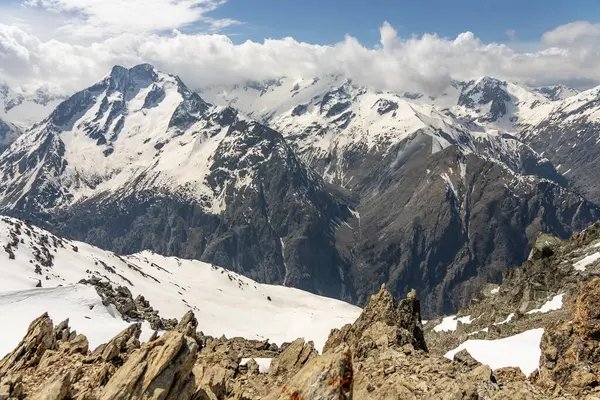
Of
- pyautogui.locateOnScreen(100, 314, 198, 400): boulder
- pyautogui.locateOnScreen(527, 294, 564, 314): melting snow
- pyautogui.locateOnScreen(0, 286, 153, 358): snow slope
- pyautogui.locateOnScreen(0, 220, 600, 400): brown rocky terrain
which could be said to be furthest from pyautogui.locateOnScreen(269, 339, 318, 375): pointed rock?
pyautogui.locateOnScreen(527, 294, 564, 314): melting snow

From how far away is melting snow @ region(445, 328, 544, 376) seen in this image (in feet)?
144

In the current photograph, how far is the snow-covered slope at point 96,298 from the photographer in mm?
61938

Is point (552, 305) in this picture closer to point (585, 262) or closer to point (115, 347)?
point (585, 262)

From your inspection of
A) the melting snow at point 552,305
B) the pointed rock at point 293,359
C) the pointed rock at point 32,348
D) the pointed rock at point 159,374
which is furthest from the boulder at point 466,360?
the melting snow at point 552,305

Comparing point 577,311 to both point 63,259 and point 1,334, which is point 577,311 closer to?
point 1,334

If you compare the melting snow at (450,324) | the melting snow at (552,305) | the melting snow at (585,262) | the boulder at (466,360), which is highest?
the melting snow at (585,262)

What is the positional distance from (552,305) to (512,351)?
17438 millimetres

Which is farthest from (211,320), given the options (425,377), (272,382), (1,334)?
(425,377)

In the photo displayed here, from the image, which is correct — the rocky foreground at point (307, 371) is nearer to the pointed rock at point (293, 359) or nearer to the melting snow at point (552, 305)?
the pointed rock at point (293, 359)

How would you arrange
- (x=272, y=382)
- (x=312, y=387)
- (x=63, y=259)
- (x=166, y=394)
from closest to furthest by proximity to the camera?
(x=312, y=387) → (x=166, y=394) → (x=272, y=382) → (x=63, y=259)

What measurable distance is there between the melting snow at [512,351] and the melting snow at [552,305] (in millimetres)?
9707

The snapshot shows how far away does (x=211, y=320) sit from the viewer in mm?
Result: 131500

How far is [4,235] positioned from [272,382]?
3622 inches

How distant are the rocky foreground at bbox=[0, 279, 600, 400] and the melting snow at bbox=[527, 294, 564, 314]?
27.1 m
